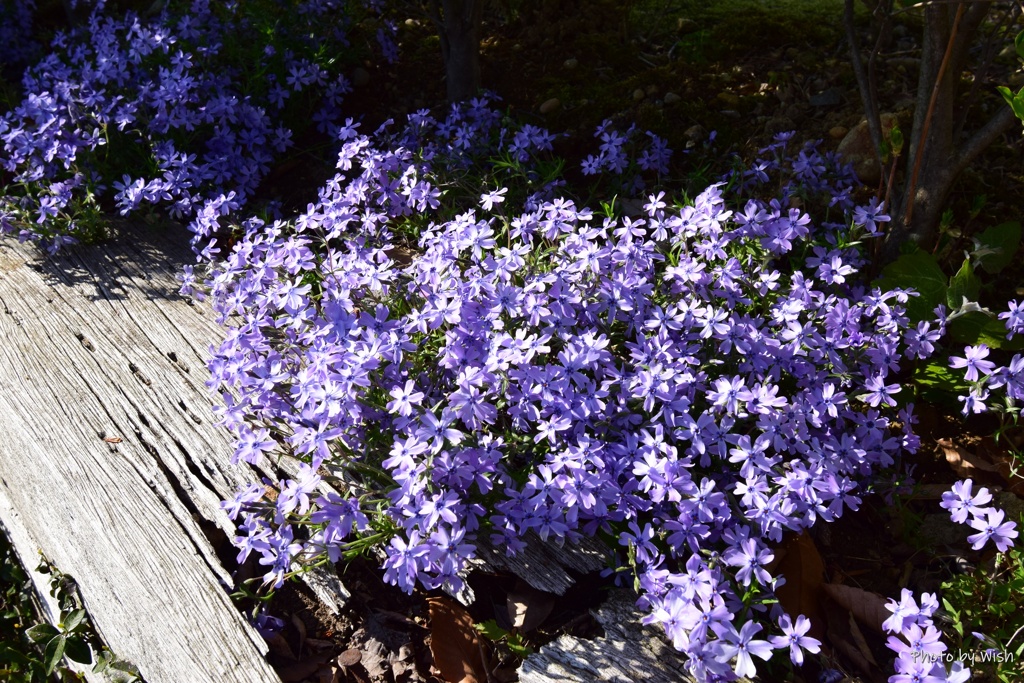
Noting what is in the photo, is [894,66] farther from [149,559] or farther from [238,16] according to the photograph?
[149,559]

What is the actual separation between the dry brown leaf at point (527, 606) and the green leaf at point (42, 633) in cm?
127

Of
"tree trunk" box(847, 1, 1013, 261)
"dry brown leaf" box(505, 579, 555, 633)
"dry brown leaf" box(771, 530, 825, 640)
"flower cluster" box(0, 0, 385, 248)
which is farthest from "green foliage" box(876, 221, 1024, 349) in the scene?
"flower cluster" box(0, 0, 385, 248)

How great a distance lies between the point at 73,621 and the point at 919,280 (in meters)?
2.65

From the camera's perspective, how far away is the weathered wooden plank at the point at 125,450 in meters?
2.32

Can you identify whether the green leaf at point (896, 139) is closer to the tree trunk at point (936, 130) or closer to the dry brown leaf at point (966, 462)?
the tree trunk at point (936, 130)

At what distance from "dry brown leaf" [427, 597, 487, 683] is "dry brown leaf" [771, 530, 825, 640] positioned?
0.78 meters

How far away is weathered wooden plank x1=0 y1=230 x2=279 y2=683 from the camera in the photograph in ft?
7.61

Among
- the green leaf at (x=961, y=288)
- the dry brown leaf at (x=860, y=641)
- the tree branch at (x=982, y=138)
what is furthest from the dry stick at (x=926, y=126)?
the dry brown leaf at (x=860, y=641)

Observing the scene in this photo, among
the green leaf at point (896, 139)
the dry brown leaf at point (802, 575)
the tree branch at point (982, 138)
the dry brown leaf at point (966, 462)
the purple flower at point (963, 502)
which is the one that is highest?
the green leaf at point (896, 139)

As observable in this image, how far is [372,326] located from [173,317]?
1424 mm

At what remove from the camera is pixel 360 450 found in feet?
7.57

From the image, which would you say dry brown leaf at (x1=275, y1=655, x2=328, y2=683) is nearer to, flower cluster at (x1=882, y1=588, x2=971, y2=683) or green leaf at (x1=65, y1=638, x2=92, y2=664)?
green leaf at (x1=65, y1=638, x2=92, y2=664)

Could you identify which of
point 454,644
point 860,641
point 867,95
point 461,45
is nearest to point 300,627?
point 454,644

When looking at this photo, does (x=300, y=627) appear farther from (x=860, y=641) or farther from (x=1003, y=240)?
(x=1003, y=240)
